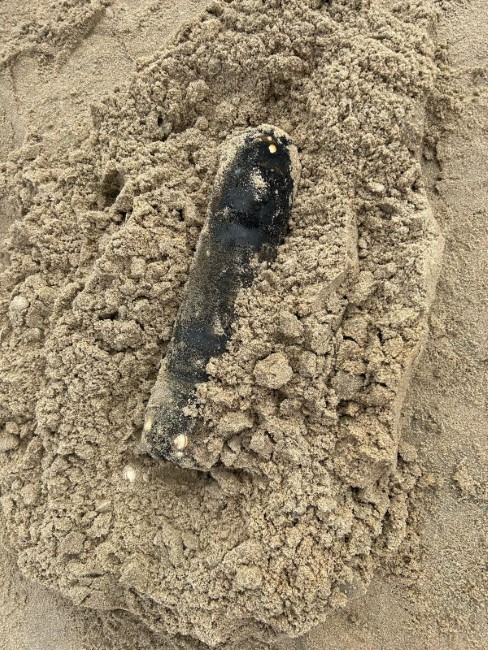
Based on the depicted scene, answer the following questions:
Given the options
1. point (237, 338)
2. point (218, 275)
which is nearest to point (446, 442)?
point (237, 338)

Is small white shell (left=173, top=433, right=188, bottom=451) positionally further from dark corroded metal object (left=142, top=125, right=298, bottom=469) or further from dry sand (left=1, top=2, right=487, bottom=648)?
dry sand (left=1, top=2, right=487, bottom=648)

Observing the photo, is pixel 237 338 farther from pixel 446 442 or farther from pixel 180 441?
pixel 446 442

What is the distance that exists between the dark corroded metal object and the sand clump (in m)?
0.06

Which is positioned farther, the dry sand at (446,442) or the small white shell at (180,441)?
the dry sand at (446,442)

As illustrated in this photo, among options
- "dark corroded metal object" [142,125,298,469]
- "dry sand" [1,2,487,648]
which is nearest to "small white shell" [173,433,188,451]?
"dark corroded metal object" [142,125,298,469]

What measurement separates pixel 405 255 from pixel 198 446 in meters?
0.88

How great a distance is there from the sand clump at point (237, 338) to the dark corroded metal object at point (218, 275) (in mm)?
58

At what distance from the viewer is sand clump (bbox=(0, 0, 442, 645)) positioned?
1.53 meters

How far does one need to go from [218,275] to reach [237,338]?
0.21 m

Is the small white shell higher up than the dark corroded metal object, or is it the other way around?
the dark corroded metal object

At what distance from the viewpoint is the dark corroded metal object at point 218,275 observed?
156 centimetres

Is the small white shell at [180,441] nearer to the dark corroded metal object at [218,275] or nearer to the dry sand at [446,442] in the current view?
the dark corroded metal object at [218,275]

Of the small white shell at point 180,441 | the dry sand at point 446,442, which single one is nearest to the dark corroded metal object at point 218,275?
the small white shell at point 180,441

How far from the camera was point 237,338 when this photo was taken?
5.13 feet
